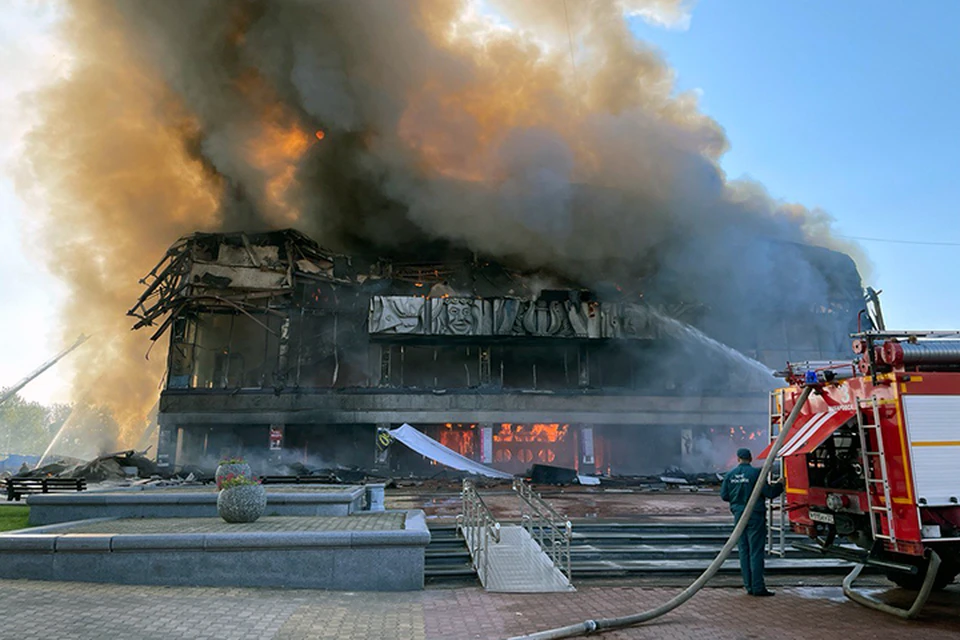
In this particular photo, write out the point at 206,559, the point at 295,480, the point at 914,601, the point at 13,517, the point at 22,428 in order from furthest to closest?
the point at 22,428 < the point at 295,480 < the point at 13,517 < the point at 206,559 < the point at 914,601

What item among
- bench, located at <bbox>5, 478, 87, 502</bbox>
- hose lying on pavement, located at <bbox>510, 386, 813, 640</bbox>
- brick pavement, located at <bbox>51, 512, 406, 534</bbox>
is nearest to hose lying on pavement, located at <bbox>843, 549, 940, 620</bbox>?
hose lying on pavement, located at <bbox>510, 386, 813, 640</bbox>

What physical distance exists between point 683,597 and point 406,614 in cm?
291

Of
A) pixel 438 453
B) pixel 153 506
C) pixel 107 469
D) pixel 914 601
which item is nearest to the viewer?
pixel 914 601

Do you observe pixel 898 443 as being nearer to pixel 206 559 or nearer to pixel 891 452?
pixel 891 452

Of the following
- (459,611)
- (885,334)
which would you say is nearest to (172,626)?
(459,611)

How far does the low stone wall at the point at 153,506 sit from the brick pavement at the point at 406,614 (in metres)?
3.84

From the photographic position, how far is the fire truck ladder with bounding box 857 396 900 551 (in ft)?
19.3

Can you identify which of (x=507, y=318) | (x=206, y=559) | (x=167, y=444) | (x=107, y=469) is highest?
(x=507, y=318)

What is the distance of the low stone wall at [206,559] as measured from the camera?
7086 millimetres

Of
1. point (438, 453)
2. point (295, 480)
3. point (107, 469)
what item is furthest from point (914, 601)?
point (107, 469)

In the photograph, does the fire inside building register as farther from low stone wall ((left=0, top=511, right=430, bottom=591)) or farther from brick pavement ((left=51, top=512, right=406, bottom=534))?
low stone wall ((left=0, top=511, right=430, bottom=591))

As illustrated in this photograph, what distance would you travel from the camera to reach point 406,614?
630 cm

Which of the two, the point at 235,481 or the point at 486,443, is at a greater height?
the point at 486,443

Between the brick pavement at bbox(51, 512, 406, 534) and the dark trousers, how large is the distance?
486cm
